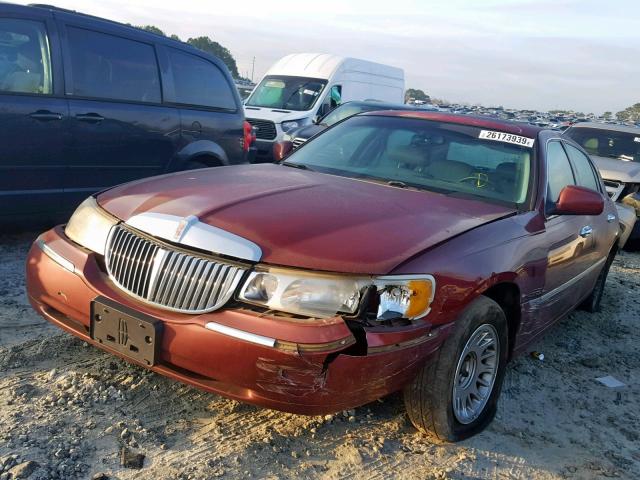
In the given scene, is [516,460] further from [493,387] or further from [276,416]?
[276,416]

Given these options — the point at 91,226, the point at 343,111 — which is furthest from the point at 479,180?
the point at 343,111

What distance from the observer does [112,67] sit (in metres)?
5.57

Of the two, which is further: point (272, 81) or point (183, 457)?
point (272, 81)

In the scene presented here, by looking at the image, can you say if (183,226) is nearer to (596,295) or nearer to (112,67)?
(112,67)

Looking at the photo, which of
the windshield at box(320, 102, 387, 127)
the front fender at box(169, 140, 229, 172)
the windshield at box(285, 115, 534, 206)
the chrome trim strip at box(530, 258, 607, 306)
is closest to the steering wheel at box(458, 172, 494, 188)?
the windshield at box(285, 115, 534, 206)

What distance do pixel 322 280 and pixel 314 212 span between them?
1.68 feet

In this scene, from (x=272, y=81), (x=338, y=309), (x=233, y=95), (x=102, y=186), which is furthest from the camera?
(x=272, y=81)

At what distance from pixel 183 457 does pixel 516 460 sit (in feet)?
5.09

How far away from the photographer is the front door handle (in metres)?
4.27

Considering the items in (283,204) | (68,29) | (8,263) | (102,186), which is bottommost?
(8,263)

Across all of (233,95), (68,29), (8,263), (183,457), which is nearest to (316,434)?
(183,457)

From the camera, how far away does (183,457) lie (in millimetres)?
2676

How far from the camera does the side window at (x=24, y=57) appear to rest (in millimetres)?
4848

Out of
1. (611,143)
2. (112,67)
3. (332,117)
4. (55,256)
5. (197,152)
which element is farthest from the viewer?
(332,117)
